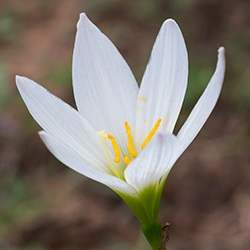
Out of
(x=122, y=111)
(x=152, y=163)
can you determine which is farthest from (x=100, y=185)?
(x=152, y=163)

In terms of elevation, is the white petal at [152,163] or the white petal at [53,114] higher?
the white petal at [53,114]

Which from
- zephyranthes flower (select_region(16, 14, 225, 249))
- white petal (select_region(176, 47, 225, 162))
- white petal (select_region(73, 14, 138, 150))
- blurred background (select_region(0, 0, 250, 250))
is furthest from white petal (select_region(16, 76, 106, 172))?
blurred background (select_region(0, 0, 250, 250))

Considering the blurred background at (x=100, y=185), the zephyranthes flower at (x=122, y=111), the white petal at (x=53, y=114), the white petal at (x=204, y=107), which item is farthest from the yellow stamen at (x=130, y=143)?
the blurred background at (x=100, y=185)

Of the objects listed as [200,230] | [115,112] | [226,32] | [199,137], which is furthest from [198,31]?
[115,112]

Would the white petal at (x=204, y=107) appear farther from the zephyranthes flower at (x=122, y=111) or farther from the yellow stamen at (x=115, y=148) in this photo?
the yellow stamen at (x=115, y=148)

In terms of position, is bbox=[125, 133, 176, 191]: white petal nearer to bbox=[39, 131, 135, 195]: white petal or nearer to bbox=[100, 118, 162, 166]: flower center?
bbox=[39, 131, 135, 195]: white petal

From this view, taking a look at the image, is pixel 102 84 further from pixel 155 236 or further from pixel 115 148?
pixel 155 236
